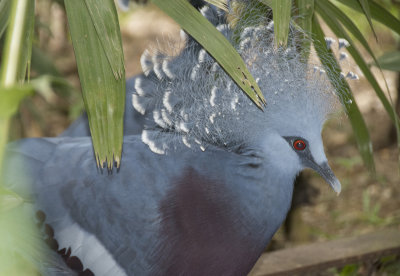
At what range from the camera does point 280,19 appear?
80 cm

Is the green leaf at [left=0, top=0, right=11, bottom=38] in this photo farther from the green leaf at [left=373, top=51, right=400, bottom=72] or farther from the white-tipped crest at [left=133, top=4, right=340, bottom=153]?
the green leaf at [left=373, top=51, right=400, bottom=72]

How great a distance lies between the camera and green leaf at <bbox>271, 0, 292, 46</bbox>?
2.63 ft

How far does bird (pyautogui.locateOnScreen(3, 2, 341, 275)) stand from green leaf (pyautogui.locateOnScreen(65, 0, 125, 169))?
0.27 m

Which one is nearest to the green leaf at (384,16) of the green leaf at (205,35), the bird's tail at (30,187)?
the green leaf at (205,35)

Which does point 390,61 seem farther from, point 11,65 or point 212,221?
point 11,65

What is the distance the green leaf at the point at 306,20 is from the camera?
0.93 m

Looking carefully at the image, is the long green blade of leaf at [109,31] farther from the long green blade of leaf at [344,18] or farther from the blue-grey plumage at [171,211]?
the long green blade of leaf at [344,18]

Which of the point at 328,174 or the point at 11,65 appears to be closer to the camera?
the point at 11,65

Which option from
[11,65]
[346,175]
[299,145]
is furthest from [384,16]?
[346,175]

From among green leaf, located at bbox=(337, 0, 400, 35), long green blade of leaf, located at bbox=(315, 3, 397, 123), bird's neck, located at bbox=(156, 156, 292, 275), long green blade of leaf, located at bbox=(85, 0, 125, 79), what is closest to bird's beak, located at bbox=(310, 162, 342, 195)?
bird's neck, located at bbox=(156, 156, 292, 275)

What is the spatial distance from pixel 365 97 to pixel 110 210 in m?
2.37

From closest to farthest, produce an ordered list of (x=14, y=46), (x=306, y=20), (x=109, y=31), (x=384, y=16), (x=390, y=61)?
(x=14, y=46)
(x=109, y=31)
(x=306, y=20)
(x=384, y=16)
(x=390, y=61)

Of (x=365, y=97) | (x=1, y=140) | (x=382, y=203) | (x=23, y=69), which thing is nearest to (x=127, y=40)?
(x=365, y=97)

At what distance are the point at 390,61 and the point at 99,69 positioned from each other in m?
0.85
